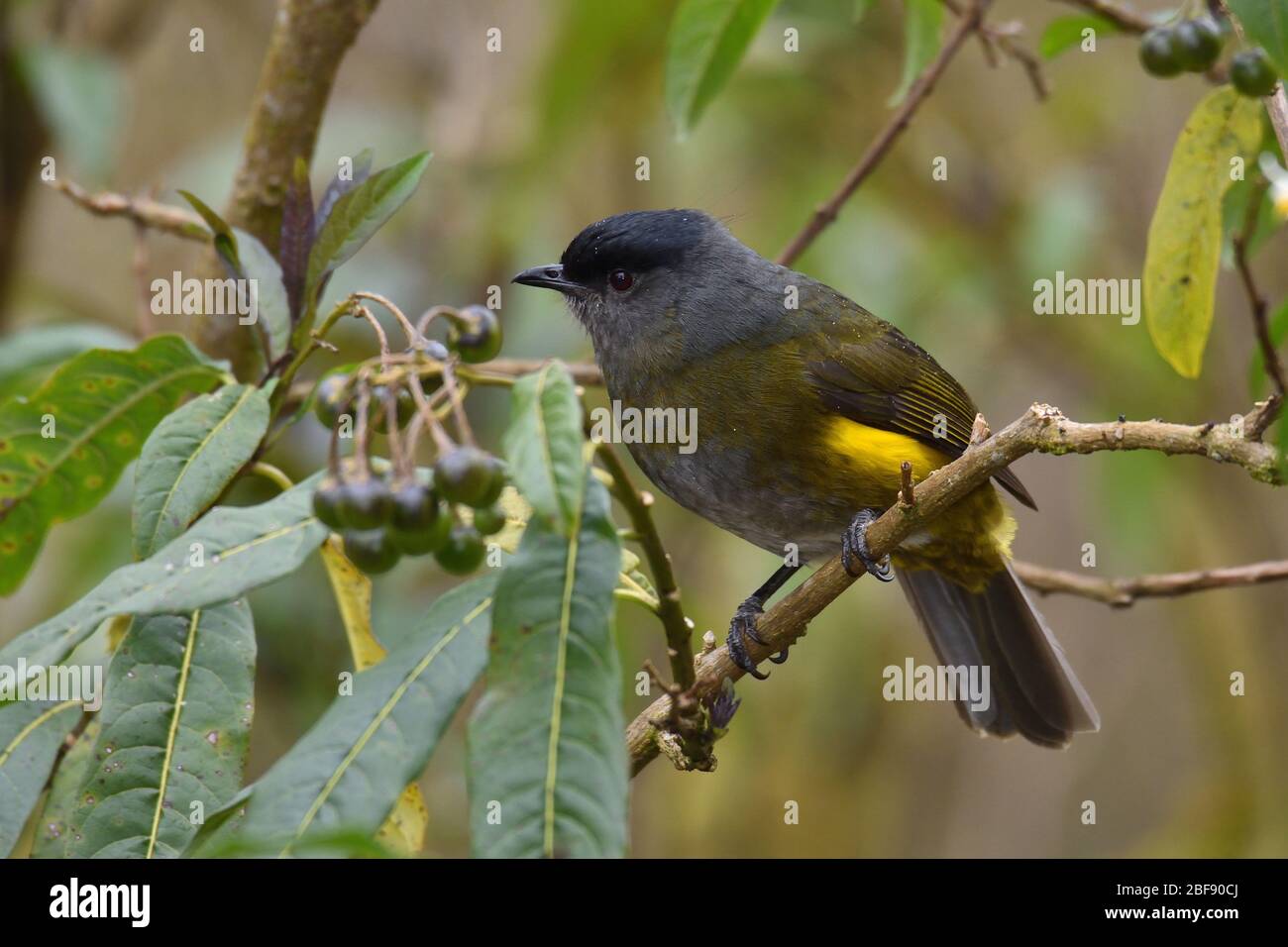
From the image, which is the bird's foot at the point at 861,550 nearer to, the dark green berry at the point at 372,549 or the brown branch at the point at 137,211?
the dark green berry at the point at 372,549

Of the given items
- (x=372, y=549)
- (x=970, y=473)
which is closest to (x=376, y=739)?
(x=372, y=549)

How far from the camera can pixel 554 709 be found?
5.51 feet

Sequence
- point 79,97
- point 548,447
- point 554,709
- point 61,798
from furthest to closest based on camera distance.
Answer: point 79,97 → point 61,798 → point 554,709 → point 548,447

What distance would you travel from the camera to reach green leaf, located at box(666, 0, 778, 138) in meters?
3.21

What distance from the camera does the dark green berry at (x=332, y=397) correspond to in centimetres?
173

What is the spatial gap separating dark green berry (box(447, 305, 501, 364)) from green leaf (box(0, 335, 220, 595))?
774 mm

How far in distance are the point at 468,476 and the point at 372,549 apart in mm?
184

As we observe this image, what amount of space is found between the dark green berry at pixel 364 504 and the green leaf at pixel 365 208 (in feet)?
2.55

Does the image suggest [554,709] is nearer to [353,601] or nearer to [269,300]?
[353,601]

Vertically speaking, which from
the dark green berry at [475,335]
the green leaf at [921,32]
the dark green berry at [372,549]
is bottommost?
the dark green berry at [372,549]

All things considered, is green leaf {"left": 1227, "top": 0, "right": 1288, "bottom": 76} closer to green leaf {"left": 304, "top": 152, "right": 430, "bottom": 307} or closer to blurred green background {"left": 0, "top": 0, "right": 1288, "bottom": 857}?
green leaf {"left": 304, "top": 152, "right": 430, "bottom": 307}

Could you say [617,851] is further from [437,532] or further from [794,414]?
[794,414]

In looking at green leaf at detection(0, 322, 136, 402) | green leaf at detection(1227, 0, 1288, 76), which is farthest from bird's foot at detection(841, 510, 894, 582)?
green leaf at detection(0, 322, 136, 402)

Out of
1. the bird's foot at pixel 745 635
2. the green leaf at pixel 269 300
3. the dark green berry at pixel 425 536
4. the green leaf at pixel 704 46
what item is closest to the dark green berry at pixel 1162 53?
the green leaf at pixel 704 46
